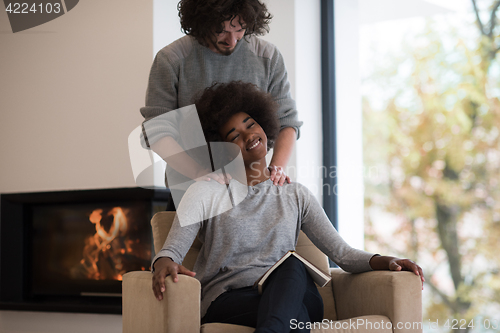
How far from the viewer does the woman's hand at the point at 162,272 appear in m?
1.11

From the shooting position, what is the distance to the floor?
2410 millimetres

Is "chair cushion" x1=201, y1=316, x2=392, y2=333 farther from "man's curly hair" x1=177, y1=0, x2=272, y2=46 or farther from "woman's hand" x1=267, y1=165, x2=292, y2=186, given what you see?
"man's curly hair" x1=177, y1=0, x2=272, y2=46

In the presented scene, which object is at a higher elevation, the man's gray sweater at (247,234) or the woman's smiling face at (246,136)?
the woman's smiling face at (246,136)

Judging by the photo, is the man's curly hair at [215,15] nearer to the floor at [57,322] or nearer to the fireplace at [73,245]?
the fireplace at [73,245]

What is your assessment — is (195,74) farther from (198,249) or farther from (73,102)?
(73,102)

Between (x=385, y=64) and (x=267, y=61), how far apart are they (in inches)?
81.2

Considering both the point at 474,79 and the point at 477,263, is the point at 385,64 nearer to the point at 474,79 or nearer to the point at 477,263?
the point at 474,79

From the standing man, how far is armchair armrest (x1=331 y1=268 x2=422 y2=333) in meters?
0.46

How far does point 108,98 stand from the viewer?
2.57m

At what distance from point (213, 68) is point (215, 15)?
284 mm

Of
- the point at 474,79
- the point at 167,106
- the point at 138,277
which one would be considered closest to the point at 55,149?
the point at 167,106

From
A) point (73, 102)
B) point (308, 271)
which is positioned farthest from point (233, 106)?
point (73, 102)

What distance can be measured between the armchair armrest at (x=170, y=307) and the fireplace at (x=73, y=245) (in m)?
1.16

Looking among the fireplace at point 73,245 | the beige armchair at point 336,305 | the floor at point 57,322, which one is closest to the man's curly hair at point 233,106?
the beige armchair at point 336,305
